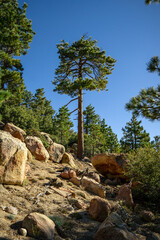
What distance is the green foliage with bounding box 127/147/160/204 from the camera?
8.02 m

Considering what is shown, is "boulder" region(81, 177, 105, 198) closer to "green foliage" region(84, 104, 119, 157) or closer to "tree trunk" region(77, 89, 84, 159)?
→ "tree trunk" region(77, 89, 84, 159)

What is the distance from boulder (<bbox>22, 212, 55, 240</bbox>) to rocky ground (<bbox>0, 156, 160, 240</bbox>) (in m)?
0.16

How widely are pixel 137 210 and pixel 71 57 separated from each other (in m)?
15.4

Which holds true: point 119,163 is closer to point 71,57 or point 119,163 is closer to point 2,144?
point 2,144

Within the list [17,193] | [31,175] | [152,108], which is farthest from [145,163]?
[17,193]

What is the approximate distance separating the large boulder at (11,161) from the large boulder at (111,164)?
726cm

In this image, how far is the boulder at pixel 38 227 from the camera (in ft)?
11.3

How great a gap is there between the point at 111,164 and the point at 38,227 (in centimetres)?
874

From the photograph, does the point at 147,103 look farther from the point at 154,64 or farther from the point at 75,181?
the point at 75,181

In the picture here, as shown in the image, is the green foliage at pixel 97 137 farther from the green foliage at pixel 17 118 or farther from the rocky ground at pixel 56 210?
the rocky ground at pixel 56 210

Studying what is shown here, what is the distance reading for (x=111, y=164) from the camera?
11.6 metres

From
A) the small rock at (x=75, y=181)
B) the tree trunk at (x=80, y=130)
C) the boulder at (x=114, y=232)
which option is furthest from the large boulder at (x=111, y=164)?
the boulder at (x=114, y=232)

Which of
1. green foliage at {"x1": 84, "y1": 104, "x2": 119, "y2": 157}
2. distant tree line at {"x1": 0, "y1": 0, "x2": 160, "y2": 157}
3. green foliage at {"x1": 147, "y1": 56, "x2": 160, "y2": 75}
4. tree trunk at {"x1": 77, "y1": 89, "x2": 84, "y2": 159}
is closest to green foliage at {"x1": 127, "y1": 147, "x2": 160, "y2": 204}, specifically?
distant tree line at {"x1": 0, "y1": 0, "x2": 160, "y2": 157}

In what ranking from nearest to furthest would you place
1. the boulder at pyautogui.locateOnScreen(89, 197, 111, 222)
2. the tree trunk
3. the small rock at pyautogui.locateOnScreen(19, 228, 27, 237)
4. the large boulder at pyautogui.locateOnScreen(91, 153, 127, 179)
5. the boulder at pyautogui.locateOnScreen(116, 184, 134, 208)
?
1. the small rock at pyautogui.locateOnScreen(19, 228, 27, 237)
2. the boulder at pyautogui.locateOnScreen(89, 197, 111, 222)
3. the boulder at pyautogui.locateOnScreen(116, 184, 134, 208)
4. the large boulder at pyautogui.locateOnScreen(91, 153, 127, 179)
5. the tree trunk
